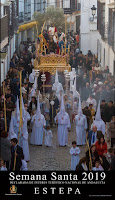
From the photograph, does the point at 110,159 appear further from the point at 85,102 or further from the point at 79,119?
the point at 85,102

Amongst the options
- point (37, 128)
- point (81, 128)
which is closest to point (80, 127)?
point (81, 128)

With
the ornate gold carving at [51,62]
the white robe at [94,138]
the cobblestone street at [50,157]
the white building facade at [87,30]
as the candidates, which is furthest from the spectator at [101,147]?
the white building facade at [87,30]

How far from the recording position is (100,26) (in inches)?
1396

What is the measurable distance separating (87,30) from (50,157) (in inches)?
919

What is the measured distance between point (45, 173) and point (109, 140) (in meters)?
5.97

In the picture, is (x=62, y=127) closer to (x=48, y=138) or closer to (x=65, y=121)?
(x=65, y=121)

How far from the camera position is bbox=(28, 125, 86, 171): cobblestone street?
18.6 m

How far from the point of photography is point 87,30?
139ft

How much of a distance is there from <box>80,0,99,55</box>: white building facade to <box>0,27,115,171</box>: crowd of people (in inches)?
441

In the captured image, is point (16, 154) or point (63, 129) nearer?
point (16, 154)

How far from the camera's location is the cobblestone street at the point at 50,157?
18.6 m

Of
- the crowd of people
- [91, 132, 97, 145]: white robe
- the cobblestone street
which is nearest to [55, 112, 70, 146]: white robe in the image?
the crowd of people

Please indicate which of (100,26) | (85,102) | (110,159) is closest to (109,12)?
(100,26)

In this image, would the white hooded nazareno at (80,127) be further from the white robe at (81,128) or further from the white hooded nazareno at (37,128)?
the white hooded nazareno at (37,128)
